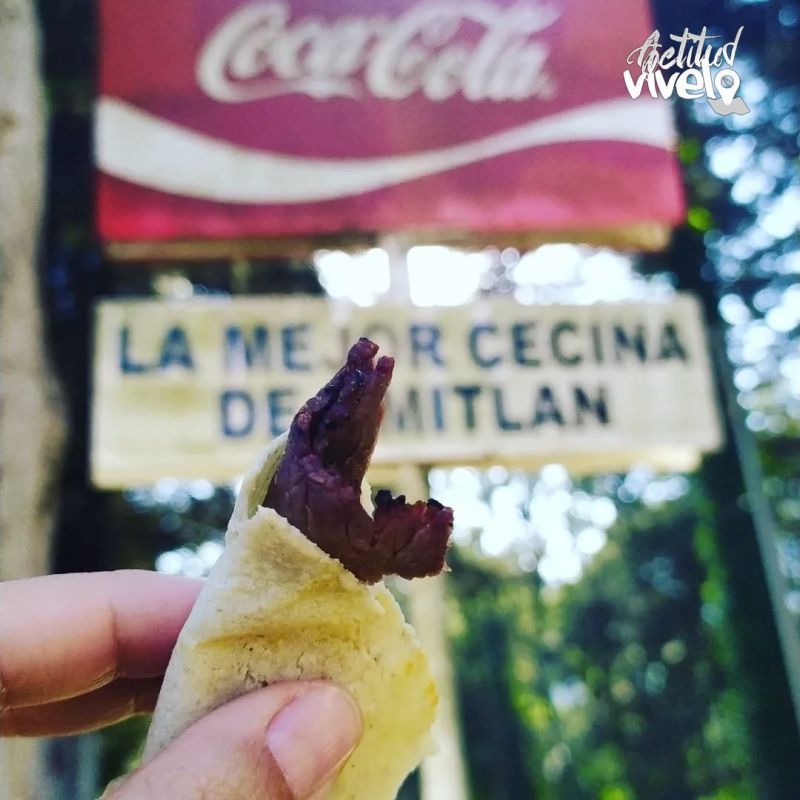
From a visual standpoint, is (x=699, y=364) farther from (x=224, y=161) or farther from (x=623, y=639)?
(x=623, y=639)

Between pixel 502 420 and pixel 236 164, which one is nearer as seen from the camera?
pixel 502 420

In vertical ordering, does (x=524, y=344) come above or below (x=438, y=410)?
above

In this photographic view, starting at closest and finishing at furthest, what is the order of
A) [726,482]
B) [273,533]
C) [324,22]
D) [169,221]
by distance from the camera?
1. [273,533]
2. [169,221]
3. [324,22]
4. [726,482]

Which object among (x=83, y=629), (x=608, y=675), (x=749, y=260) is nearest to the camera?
(x=83, y=629)

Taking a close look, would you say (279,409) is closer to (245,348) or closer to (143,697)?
(245,348)

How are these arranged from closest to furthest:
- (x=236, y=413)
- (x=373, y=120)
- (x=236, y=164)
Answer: (x=236, y=413)
(x=236, y=164)
(x=373, y=120)

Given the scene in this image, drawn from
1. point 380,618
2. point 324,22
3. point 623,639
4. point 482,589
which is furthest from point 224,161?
point 623,639

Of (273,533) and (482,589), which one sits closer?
(273,533)

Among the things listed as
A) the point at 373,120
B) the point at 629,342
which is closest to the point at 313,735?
the point at 629,342
